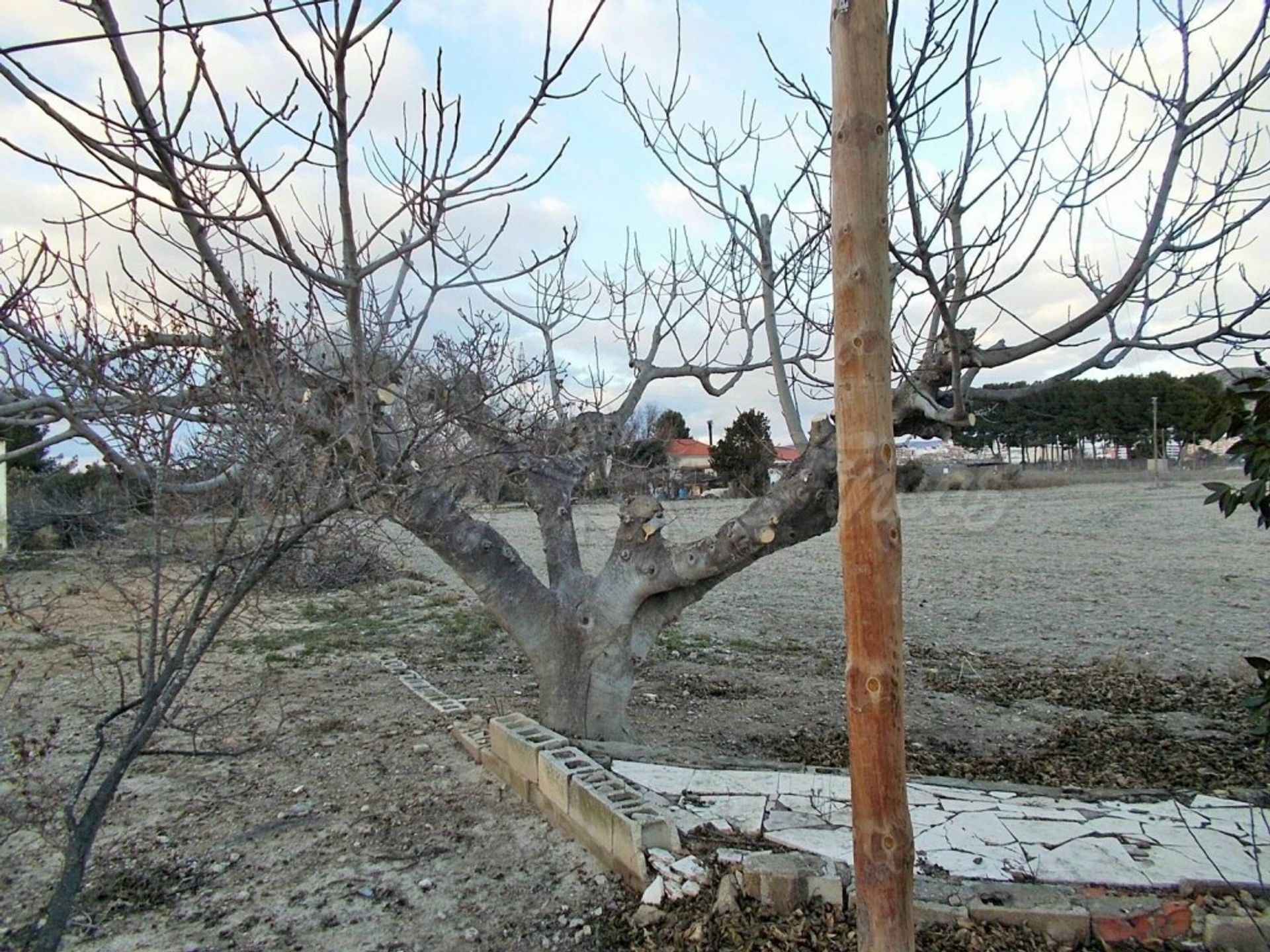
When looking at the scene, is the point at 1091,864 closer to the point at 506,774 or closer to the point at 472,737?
the point at 506,774

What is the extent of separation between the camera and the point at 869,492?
1.71 metres

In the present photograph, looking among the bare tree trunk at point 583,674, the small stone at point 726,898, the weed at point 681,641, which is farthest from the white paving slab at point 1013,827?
the weed at point 681,641

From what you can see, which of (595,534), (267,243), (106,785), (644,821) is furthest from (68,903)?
(595,534)

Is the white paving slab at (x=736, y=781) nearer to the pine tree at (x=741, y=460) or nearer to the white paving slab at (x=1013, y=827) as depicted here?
the white paving slab at (x=1013, y=827)

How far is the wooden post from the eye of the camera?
1.69 m

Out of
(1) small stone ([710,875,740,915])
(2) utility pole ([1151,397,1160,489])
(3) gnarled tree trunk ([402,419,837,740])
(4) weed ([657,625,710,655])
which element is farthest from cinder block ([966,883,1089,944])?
(2) utility pole ([1151,397,1160,489])

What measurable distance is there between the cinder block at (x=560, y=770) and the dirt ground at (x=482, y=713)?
161 millimetres

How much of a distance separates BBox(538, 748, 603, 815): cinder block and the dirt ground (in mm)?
161

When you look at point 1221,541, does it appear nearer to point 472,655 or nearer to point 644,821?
point 472,655

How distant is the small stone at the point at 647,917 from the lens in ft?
9.53

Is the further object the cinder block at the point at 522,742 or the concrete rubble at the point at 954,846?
the cinder block at the point at 522,742

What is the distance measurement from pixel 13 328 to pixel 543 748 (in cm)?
283

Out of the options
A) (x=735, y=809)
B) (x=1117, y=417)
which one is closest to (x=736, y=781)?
(x=735, y=809)

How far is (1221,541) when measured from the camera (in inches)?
604
